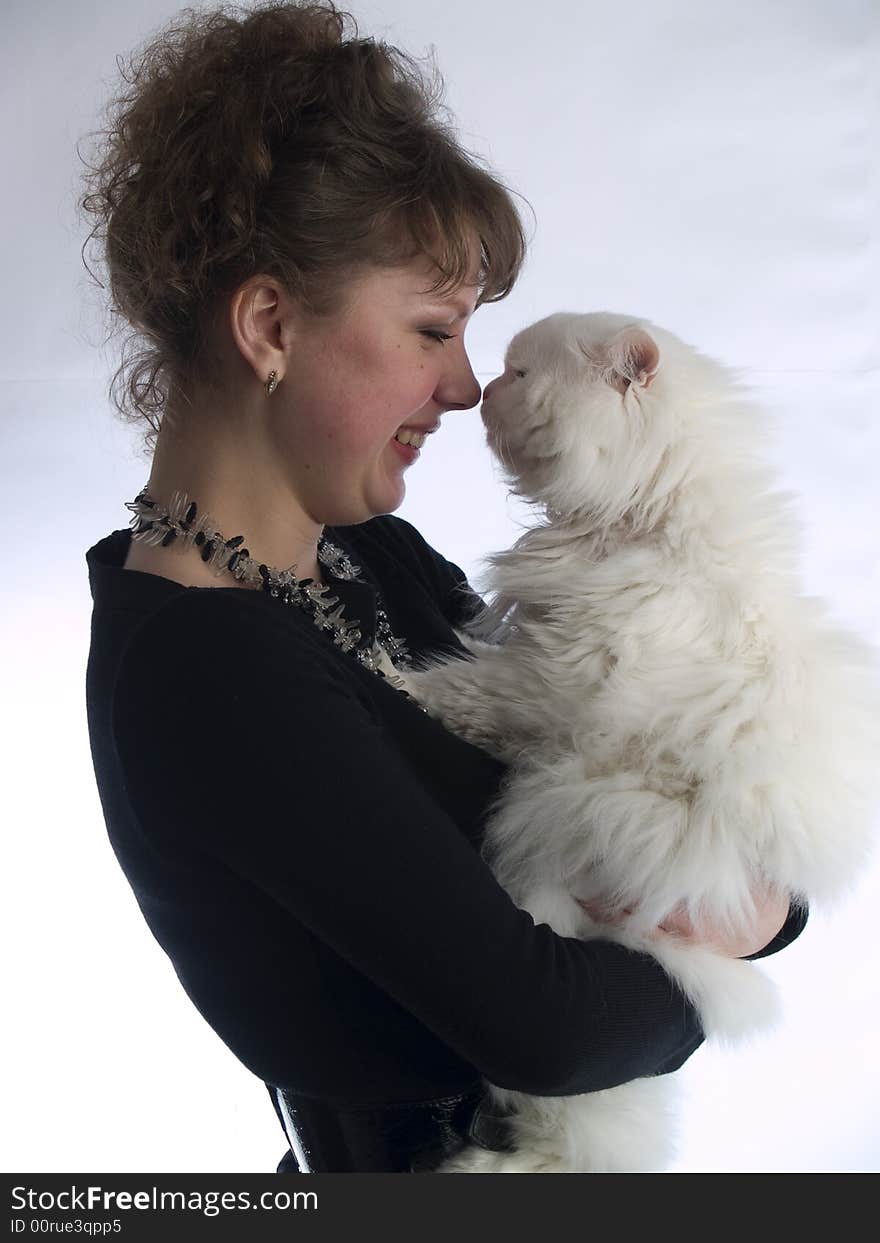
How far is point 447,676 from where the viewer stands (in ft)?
5.05

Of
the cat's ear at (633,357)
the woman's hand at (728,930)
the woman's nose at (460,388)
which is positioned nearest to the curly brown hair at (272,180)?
the woman's nose at (460,388)

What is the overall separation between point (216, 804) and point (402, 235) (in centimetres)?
62

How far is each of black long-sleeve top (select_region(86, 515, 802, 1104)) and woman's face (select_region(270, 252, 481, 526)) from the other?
0.19 m

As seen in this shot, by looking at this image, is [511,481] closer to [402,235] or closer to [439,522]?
[402,235]

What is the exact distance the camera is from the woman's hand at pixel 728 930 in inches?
50.7

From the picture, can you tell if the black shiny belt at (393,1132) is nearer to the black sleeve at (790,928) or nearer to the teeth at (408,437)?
the black sleeve at (790,928)

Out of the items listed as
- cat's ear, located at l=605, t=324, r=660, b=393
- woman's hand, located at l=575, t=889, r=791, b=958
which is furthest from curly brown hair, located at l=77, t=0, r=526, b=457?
woman's hand, located at l=575, t=889, r=791, b=958

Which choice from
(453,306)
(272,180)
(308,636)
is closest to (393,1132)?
(308,636)

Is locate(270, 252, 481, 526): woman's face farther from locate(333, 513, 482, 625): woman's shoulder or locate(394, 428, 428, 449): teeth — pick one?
locate(333, 513, 482, 625): woman's shoulder

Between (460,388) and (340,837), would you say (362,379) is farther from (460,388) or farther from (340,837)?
(340,837)

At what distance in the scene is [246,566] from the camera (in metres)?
1.31

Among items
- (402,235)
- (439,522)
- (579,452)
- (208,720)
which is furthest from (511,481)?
(439,522)

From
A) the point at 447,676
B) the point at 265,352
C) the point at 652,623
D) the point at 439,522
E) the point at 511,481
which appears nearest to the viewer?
the point at 265,352

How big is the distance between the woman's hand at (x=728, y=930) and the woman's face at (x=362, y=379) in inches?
20.4
